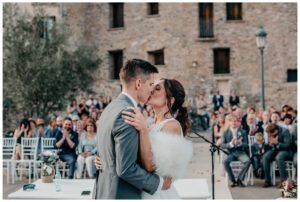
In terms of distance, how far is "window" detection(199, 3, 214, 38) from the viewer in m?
28.7

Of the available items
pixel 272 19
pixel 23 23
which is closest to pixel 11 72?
pixel 23 23

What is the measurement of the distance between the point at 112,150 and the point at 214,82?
2493 cm

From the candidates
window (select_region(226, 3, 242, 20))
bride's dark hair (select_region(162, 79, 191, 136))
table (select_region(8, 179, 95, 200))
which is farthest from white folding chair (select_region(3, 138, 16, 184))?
window (select_region(226, 3, 242, 20))

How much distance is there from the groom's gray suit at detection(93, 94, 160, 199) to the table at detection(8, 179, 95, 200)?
3587 mm

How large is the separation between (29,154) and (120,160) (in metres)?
8.34

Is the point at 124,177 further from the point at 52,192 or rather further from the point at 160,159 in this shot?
the point at 52,192

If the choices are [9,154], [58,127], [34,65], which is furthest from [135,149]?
[34,65]

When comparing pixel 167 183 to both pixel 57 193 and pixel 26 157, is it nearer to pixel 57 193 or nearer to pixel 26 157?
pixel 57 193

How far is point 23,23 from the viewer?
20094 mm

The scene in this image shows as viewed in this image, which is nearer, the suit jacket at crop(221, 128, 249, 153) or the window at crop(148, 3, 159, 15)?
the suit jacket at crop(221, 128, 249, 153)

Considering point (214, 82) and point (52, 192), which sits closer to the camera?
point (52, 192)

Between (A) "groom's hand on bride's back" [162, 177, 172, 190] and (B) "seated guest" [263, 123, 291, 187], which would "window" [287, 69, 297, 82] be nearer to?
(B) "seated guest" [263, 123, 291, 187]

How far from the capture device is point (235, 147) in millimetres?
11047

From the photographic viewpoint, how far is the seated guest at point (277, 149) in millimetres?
10633
